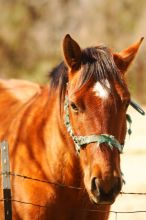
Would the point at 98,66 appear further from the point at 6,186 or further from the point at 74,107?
the point at 6,186

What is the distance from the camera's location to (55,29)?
36.0m

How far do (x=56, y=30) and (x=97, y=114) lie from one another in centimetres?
3275

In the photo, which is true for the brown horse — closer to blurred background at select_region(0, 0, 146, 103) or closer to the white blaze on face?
the white blaze on face

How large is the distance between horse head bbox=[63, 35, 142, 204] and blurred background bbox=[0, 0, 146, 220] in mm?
26680

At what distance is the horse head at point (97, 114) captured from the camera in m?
3.58

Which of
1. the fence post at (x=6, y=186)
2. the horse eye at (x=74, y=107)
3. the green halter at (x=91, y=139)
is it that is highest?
the horse eye at (x=74, y=107)

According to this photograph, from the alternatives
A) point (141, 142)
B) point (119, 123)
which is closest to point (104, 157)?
point (119, 123)

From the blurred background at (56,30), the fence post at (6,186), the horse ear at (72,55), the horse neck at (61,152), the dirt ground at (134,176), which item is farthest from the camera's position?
the blurred background at (56,30)

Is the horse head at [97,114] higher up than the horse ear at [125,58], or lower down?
lower down

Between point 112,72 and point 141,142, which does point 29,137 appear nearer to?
point 112,72

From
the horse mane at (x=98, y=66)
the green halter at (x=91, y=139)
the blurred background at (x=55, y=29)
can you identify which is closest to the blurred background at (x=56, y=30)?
the blurred background at (x=55, y=29)

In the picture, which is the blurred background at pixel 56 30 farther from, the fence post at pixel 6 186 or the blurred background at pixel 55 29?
the fence post at pixel 6 186

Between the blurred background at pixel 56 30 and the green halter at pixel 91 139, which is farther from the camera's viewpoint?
the blurred background at pixel 56 30

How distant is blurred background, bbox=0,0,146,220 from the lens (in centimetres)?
3319
